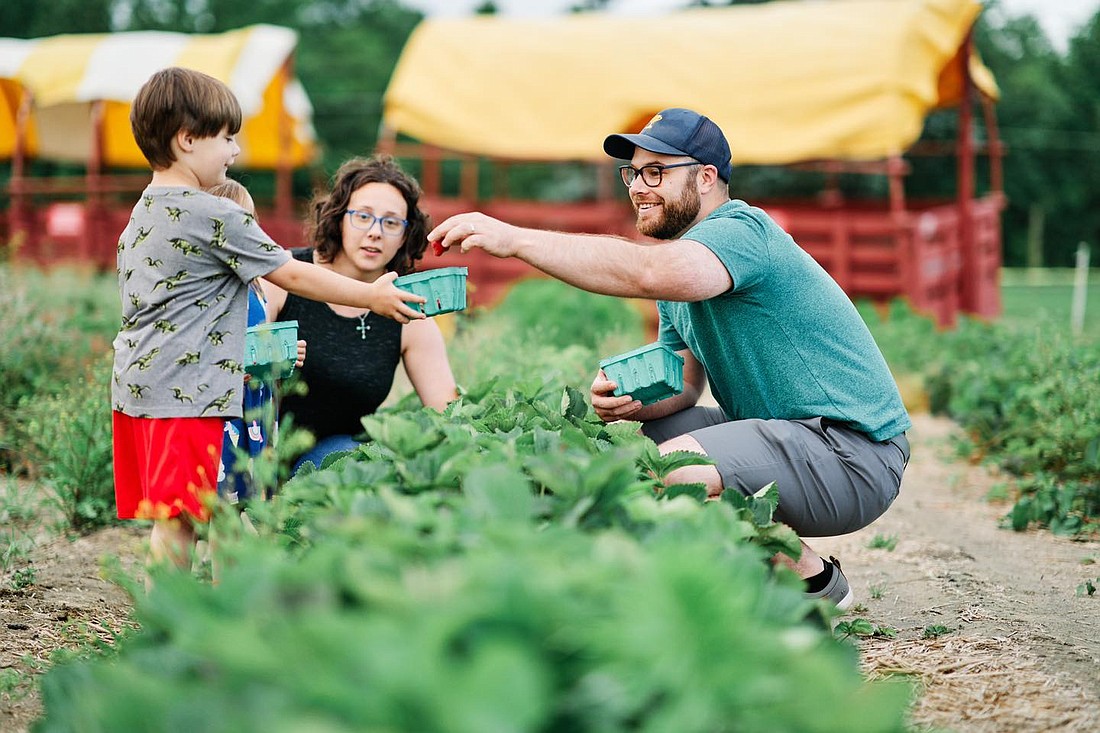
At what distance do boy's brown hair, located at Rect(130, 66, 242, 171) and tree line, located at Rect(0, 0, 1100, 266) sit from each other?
24.5m

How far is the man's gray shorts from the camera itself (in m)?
3.13

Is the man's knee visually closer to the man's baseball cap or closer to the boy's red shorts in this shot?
the man's baseball cap

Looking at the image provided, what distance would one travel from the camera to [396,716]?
4.05 feet

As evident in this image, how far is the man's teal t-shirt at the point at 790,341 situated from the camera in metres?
3.24

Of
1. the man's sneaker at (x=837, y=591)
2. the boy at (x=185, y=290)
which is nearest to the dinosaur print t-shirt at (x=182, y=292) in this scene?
the boy at (x=185, y=290)

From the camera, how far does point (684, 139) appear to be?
335 centimetres

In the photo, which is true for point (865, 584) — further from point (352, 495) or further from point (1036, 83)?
point (1036, 83)

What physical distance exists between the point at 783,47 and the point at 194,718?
36.8 ft

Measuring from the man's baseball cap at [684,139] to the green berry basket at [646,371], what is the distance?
59 cm

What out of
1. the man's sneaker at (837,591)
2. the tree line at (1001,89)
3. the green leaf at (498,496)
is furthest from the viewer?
the tree line at (1001,89)

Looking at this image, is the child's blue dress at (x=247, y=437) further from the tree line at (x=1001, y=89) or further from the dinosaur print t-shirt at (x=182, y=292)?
the tree line at (x=1001, y=89)

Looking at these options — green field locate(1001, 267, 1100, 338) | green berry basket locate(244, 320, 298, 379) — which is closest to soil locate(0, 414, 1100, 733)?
green berry basket locate(244, 320, 298, 379)

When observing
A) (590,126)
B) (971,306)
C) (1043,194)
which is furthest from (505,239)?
(1043,194)

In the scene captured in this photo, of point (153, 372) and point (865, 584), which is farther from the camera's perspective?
point (865, 584)
